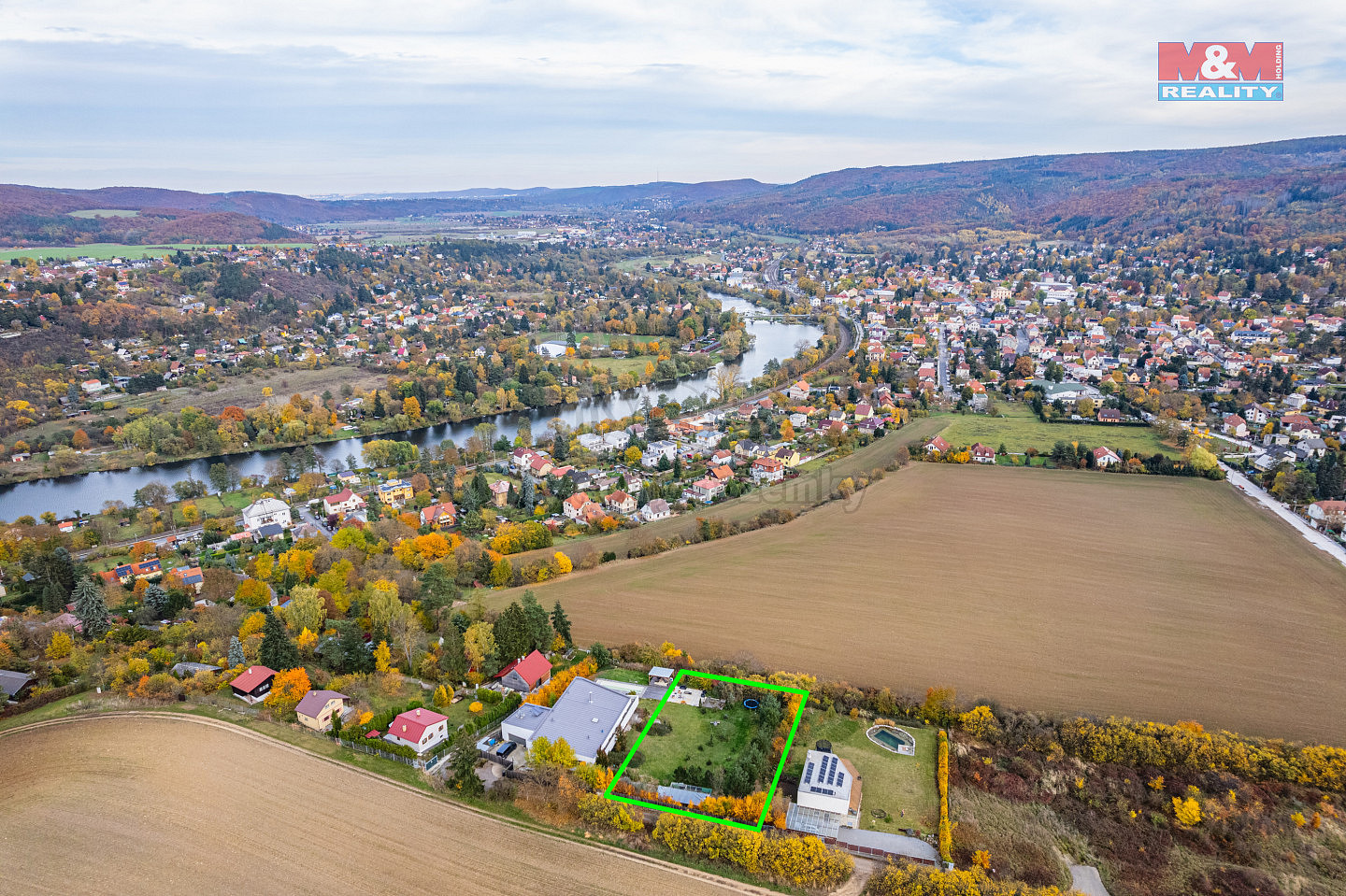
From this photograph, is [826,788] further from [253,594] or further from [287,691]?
[253,594]

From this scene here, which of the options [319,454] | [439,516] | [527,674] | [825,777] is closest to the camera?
[825,777]

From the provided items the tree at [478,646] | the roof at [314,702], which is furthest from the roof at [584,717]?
the roof at [314,702]

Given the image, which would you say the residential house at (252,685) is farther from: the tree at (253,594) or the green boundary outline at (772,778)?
the green boundary outline at (772,778)

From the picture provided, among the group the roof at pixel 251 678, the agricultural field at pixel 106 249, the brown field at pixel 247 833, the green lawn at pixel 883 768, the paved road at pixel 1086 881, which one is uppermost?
the agricultural field at pixel 106 249

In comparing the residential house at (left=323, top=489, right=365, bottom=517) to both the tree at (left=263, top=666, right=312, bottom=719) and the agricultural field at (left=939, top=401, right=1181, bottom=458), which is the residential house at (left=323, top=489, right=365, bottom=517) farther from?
the agricultural field at (left=939, top=401, right=1181, bottom=458)

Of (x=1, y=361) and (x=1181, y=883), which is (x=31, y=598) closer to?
(x=1181, y=883)

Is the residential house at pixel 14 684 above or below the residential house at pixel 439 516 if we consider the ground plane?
below

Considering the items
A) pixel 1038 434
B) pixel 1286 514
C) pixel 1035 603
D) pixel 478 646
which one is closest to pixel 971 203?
pixel 1038 434
